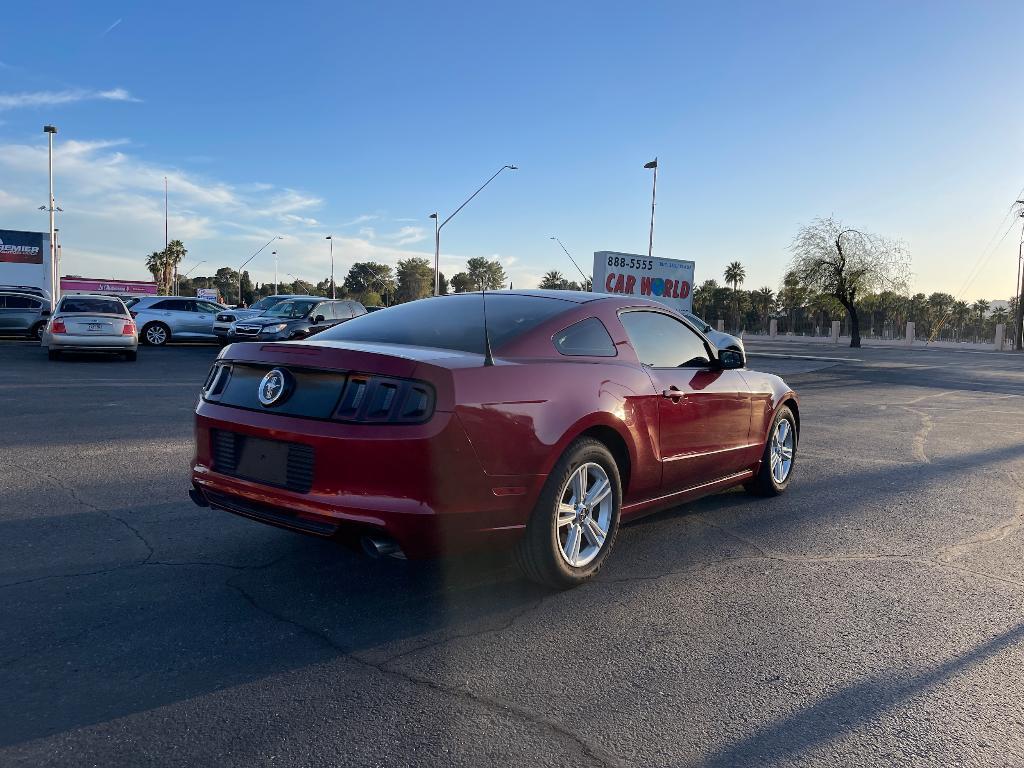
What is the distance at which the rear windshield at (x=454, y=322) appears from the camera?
4.16 meters

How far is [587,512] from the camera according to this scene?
409cm

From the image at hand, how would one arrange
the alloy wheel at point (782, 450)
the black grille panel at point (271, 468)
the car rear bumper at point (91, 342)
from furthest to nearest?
the car rear bumper at point (91, 342) → the alloy wheel at point (782, 450) → the black grille panel at point (271, 468)

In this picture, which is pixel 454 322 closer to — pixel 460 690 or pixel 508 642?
pixel 508 642

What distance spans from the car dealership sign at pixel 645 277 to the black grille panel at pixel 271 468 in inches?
874

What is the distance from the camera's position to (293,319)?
22750 mm

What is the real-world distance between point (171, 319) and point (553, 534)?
24.0 m

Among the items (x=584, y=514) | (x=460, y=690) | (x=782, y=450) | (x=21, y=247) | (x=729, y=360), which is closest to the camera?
(x=460, y=690)

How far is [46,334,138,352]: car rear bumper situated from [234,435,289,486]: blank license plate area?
613 inches

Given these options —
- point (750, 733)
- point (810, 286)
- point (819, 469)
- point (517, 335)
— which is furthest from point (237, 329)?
point (810, 286)

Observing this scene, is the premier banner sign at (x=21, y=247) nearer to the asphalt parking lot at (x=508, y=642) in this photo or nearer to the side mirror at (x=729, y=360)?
the asphalt parking lot at (x=508, y=642)

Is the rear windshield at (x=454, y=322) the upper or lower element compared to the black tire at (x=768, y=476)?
upper

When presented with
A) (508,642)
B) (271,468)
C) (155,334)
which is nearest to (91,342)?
(155,334)

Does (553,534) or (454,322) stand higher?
(454,322)

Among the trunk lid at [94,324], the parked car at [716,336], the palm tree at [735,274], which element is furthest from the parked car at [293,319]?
the palm tree at [735,274]
